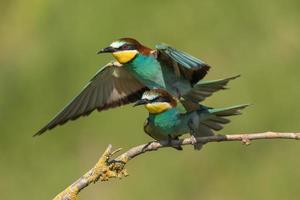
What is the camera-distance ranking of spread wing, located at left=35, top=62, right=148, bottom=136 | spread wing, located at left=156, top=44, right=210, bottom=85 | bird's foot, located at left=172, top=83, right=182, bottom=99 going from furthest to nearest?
1. spread wing, located at left=35, top=62, right=148, bottom=136
2. bird's foot, located at left=172, top=83, right=182, bottom=99
3. spread wing, located at left=156, top=44, right=210, bottom=85

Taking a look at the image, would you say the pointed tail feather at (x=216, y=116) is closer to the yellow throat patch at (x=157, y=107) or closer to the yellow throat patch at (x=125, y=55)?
the yellow throat patch at (x=157, y=107)

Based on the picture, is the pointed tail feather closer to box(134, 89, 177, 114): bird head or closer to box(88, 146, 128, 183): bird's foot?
box(134, 89, 177, 114): bird head

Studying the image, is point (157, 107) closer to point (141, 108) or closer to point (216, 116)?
point (216, 116)

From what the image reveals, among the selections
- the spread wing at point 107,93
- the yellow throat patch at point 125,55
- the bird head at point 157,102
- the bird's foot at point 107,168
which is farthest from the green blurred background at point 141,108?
the bird's foot at point 107,168

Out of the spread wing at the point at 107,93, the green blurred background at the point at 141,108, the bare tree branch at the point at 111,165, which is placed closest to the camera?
the bare tree branch at the point at 111,165

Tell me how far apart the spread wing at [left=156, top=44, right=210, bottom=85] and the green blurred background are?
181cm

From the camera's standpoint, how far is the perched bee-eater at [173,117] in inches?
112

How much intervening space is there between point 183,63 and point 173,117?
164mm

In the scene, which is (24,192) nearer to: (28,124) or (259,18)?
(28,124)

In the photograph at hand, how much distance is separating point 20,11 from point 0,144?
1.21 meters

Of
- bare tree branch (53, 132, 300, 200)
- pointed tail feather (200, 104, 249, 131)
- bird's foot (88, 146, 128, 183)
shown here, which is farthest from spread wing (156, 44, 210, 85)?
bird's foot (88, 146, 128, 183)

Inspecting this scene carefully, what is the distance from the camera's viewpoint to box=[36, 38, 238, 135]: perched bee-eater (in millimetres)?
2928

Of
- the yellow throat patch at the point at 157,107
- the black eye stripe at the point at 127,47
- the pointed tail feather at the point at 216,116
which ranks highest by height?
the black eye stripe at the point at 127,47

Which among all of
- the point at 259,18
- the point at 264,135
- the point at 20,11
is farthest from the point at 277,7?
the point at 264,135
